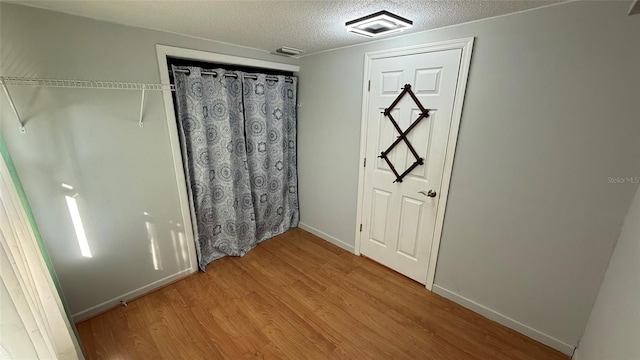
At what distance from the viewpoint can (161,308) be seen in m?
2.12

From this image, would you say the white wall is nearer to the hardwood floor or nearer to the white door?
the hardwood floor

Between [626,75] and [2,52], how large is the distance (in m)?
3.39

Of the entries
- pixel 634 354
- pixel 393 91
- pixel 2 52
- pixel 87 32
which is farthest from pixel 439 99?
pixel 2 52

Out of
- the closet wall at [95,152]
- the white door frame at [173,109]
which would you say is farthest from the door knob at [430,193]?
the closet wall at [95,152]

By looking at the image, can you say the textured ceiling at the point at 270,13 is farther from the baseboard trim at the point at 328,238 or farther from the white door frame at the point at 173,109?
the baseboard trim at the point at 328,238

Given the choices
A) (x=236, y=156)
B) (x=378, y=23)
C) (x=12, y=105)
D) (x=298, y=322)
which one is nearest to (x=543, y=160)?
(x=378, y=23)

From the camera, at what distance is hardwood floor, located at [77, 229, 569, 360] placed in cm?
178

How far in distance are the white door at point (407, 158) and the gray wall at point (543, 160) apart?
14cm

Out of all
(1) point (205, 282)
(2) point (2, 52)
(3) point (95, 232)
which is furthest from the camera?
(1) point (205, 282)

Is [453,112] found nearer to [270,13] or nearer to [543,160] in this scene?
[543,160]

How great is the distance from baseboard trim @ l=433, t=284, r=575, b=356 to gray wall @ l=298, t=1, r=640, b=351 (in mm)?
27

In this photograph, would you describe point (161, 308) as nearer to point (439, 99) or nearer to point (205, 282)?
point (205, 282)

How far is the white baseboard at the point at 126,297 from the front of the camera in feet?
6.50

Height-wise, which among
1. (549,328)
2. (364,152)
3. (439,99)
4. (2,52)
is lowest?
(549,328)
